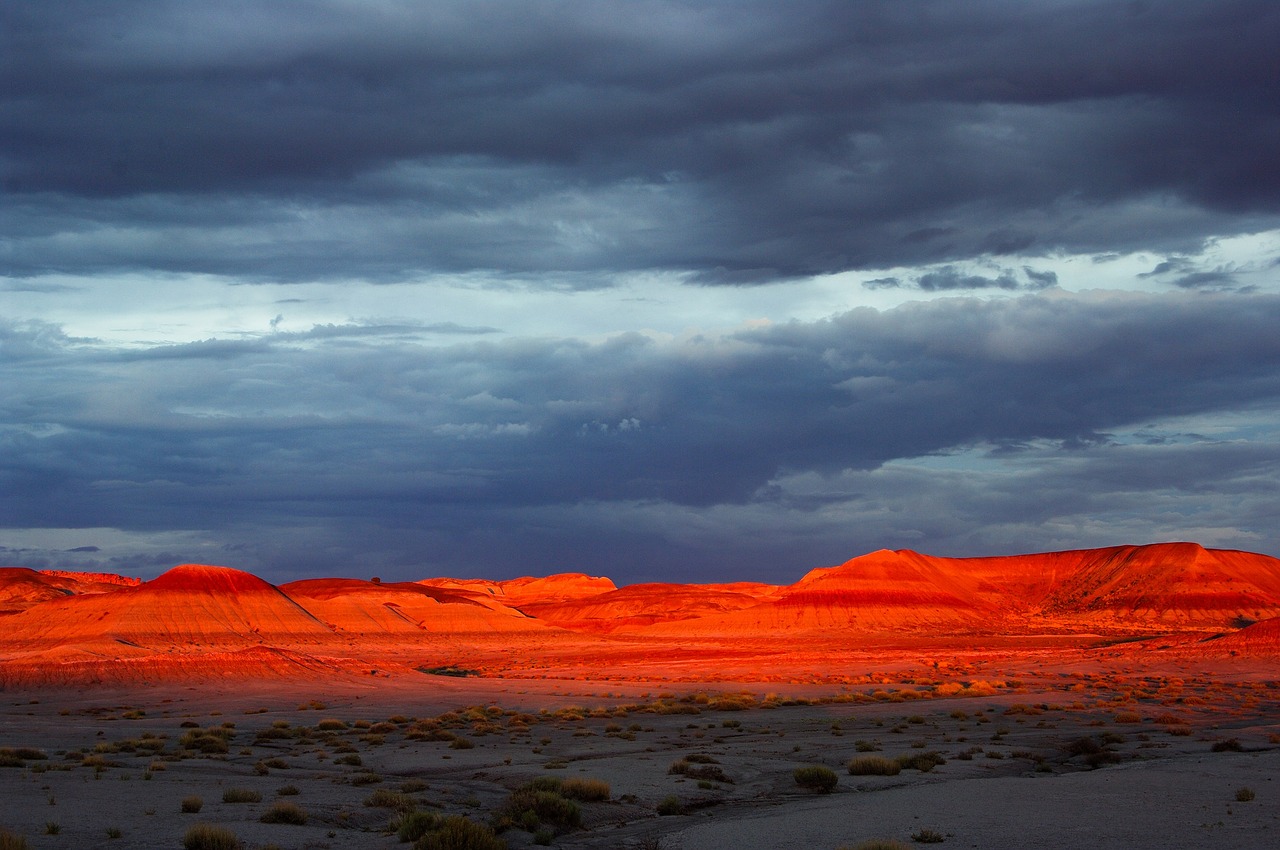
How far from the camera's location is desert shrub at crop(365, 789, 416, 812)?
23.1m

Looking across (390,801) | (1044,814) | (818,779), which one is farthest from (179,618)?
(1044,814)

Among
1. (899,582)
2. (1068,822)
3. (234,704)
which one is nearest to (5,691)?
(234,704)

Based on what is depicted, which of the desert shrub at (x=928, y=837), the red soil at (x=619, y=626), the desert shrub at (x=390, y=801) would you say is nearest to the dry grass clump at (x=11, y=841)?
the desert shrub at (x=390, y=801)

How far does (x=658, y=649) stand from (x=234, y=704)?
248ft

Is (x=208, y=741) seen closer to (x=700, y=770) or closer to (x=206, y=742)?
(x=206, y=742)

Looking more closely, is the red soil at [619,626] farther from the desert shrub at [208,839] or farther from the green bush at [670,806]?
the desert shrub at [208,839]

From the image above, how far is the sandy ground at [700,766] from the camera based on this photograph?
2003cm

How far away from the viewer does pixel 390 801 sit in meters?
23.3

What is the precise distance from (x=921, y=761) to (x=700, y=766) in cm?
600

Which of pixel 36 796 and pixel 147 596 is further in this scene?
pixel 147 596

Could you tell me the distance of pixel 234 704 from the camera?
188ft

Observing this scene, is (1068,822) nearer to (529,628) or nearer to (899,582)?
(529,628)

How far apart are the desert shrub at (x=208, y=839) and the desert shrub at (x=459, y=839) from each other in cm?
311

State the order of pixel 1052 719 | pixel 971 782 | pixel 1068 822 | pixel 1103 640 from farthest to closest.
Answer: pixel 1103 640, pixel 1052 719, pixel 971 782, pixel 1068 822
